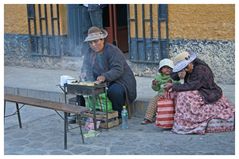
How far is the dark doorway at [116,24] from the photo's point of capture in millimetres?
10805

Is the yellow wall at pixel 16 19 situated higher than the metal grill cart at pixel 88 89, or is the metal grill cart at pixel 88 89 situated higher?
the yellow wall at pixel 16 19

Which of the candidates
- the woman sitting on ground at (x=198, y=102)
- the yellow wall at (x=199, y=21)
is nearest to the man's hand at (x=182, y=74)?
the woman sitting on ground at (x=198, y=102)

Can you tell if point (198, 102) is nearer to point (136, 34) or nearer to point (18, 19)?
point (136, 34)

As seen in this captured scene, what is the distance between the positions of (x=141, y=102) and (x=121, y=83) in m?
0.67

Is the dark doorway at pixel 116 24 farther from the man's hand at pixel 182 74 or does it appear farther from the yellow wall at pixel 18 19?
the man's hand at pixel 182 74

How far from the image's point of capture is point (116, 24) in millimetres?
10969

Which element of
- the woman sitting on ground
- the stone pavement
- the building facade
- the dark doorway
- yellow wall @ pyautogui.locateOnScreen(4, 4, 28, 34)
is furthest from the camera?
the dark doorway

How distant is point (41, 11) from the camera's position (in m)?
10.3

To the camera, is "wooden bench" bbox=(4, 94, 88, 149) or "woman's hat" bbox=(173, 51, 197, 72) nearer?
"wooden bench" bbox=(4, 94, 88, 149)

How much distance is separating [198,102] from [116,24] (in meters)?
5.54

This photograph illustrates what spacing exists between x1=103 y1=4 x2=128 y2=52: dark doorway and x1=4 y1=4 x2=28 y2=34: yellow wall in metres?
1.67

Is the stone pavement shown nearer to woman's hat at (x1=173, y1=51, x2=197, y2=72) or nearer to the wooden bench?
the wooden bench

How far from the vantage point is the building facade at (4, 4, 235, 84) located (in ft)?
26.0

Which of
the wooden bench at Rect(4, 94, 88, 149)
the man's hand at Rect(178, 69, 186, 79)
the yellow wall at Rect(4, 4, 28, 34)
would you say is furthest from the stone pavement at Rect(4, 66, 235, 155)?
the yellow wall at Rect(4, 4, 28, 34)
